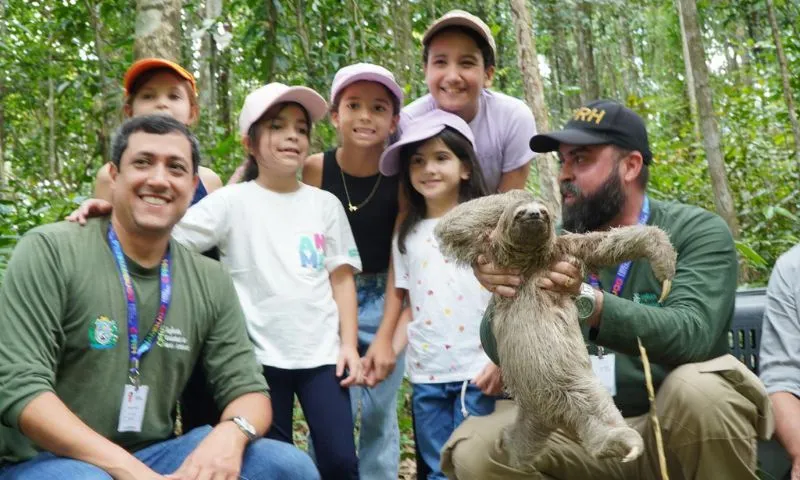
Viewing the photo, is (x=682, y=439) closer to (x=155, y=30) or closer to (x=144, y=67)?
(x=144, y=67)

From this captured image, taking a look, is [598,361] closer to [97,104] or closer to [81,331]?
[81,331]

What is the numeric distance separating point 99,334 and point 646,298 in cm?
201

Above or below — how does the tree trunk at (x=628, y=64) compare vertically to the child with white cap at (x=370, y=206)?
above

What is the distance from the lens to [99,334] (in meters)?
2.72

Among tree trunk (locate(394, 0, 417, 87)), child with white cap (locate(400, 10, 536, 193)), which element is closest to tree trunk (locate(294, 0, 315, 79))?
tree trunk (locate(394, 0, 417, 87))

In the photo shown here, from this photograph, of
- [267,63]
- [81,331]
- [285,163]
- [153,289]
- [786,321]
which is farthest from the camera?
[267,63]

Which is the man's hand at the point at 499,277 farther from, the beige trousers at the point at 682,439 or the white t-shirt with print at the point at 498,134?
the white t-shirt with print at the point at 498,134

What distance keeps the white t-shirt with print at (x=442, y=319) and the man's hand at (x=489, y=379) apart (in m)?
0.12

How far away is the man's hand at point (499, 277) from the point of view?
2420 mm

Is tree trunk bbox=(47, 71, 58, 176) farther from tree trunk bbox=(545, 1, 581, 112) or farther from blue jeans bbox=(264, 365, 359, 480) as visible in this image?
blue jeans bbox=(264, 365, 359, 480)

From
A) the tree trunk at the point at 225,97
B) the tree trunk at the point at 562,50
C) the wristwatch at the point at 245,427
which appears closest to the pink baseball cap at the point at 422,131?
the wristwatch at the point at 245,427

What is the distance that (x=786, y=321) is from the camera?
3227 mm

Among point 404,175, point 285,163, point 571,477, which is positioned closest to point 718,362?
point 571,477

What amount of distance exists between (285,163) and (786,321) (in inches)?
87.4
